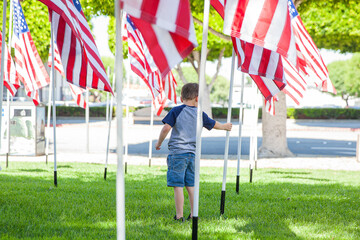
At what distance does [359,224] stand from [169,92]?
16.7ft

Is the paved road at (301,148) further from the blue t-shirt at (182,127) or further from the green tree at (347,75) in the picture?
the green tree at (347,75)

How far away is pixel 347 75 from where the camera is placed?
76.4m

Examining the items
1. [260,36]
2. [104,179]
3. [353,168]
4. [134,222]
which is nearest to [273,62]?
[260,36]

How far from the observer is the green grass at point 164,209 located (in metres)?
4.58

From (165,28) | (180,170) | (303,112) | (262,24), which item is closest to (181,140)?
(180,170)

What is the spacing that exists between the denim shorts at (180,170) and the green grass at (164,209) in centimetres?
42

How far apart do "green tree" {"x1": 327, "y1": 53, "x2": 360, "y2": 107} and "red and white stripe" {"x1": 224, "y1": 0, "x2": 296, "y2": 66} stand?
72.1 m

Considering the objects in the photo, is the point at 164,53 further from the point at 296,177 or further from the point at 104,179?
the point at 296,177

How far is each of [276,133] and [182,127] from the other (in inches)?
385

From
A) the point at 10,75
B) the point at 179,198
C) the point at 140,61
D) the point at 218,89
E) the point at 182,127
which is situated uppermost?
the point at 218,89

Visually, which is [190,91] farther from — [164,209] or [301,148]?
[301,148]

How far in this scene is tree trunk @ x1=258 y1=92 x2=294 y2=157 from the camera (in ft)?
46.7

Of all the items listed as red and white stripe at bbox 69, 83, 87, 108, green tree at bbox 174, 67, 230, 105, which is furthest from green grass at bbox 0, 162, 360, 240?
green tree at bbox 174, 67, 230, 105

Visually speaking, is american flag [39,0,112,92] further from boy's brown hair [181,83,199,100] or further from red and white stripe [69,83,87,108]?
red and white stripe [69,83,87,108]
